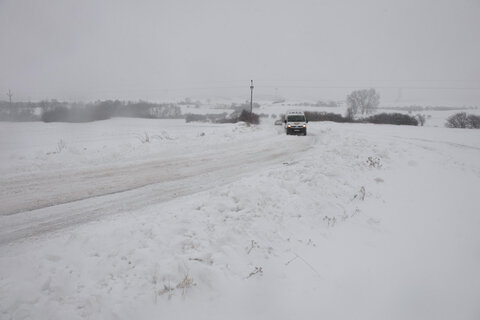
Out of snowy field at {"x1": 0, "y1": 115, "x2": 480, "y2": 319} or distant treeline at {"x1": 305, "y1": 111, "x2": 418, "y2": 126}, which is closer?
snowy field at {"x1": 0, "y1": 115, "x2": 480, "y2": 319}

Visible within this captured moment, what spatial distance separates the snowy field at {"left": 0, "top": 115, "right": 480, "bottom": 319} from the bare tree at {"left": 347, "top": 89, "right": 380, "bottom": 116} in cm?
9211

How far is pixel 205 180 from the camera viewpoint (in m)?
7.50

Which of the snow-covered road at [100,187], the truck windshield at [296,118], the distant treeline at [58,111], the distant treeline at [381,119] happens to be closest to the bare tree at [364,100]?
the distant treeline at [381,119]

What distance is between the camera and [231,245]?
4.04 metres

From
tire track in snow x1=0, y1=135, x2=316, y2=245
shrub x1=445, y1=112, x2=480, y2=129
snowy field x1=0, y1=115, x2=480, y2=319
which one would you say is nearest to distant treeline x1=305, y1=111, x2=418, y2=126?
shrub x1=445, y1=112, x2=480, y2=129

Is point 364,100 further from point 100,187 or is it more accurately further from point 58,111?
point 100,187

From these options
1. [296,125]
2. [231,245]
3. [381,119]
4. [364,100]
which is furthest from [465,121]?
[364,100]

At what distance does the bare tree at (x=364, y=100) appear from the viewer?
8844 centimetres

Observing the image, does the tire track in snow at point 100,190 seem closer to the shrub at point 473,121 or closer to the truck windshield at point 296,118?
the truck windshield at point 296,118

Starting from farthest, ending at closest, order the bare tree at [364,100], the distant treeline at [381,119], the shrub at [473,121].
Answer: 1. the bare tree at [364,100]
2. the distant treeline at [381,119]
3. the shrub at [473,121]

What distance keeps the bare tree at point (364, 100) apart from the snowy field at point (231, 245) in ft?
302

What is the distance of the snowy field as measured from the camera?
9.98 ft

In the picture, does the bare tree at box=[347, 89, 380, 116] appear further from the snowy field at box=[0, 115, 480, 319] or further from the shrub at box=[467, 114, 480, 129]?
the snowy field at box=[0, 115, 480, 319]

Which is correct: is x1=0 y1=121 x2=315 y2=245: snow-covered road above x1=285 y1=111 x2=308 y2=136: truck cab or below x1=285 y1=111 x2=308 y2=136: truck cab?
below
